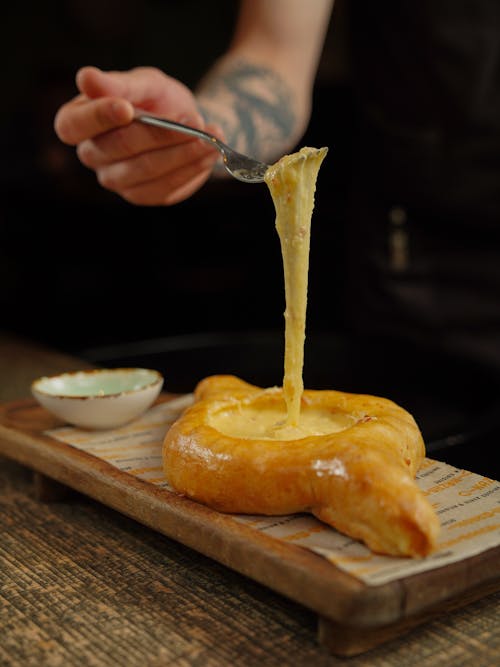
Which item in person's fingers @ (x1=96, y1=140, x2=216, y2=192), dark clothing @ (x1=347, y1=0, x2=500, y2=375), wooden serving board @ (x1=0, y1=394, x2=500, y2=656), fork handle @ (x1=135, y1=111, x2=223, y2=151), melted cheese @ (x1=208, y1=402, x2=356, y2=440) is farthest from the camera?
dark clothing @ (x1=347, y1=0, x2=500, y2=375)

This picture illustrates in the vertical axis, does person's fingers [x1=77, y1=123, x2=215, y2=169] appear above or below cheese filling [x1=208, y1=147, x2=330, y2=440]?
above

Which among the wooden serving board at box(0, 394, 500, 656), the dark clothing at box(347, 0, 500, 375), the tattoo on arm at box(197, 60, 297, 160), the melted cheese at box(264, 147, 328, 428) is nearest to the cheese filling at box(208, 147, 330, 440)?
the melted cheese at box(264, 147, 328, 428)

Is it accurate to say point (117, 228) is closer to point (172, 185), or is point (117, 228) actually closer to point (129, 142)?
point (172, 185)

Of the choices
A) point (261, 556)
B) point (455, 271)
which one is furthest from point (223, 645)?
point (455, 271)

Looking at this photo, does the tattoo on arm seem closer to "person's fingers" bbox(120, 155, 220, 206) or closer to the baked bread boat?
"person's fingers" bbox(120, 155, 220, 206)

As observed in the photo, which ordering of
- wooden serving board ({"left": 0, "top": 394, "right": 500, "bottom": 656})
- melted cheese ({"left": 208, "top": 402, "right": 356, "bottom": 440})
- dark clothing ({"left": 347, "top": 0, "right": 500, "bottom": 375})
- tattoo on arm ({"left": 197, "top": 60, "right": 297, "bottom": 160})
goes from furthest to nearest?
dark clothing ({"left": 347, "top": 0, "right": 500, "bottom": 375}) < tattoo on arm ({"left": 197, "top": 60, "right": 297, "bottom": 160}) < melted cheese ({"left": 208, "top": 402, "right": 356, "bottom": 440}) < wooden serving board ({"left": 0, "top": 394, "right": 500, "bottom": 656})

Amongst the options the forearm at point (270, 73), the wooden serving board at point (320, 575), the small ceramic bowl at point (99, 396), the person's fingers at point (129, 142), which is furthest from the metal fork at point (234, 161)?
the forearm at point (270, 73)

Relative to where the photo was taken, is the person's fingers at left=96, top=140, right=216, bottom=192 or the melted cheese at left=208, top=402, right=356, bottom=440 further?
the person's fingers at left=96, top=140, right=216, bottom=192

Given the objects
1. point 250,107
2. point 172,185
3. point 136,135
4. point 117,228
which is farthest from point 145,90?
point 117,228
